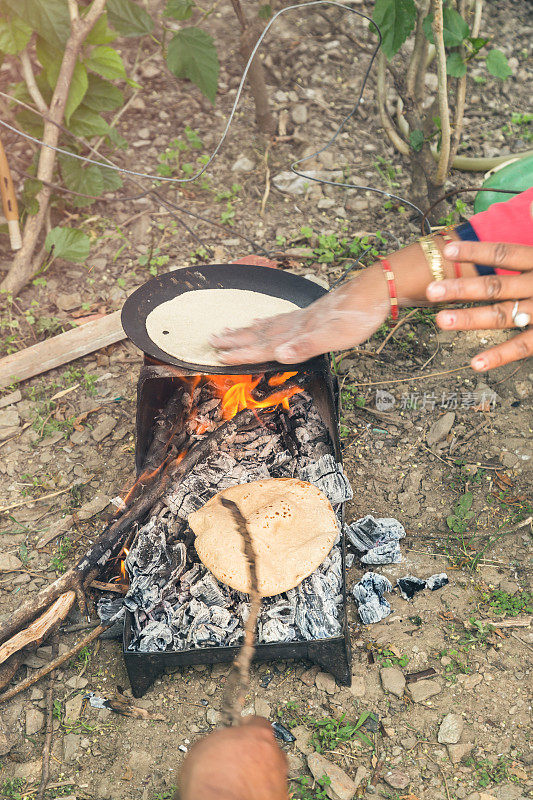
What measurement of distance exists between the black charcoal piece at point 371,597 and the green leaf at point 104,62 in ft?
11.1

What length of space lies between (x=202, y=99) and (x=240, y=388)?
3.32 meters

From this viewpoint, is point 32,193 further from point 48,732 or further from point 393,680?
point 393,680

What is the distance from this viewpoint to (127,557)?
8.59ft

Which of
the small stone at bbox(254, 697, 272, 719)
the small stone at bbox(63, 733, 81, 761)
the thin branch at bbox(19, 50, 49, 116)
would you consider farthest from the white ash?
the thin branch at bbox(19, 50, 49, 116)

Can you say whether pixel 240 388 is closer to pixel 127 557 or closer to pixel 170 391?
pixel 170 391

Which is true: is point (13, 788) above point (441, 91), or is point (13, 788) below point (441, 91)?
below

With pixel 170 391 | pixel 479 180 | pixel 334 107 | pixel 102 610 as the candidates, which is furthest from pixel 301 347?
pixel 334 107

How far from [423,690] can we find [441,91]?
3238mm

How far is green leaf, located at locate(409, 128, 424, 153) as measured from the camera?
408 cm

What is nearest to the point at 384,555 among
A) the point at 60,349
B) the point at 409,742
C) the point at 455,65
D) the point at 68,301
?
Answer: the point at 409,742

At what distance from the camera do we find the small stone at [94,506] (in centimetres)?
304

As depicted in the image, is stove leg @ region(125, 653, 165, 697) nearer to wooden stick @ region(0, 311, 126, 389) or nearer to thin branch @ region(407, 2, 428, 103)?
Answer: wooden stick @ region(0, 311, 126, 389)

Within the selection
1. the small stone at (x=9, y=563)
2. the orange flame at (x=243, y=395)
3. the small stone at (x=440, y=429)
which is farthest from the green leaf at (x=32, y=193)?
the small stone at (x=440, y=429)

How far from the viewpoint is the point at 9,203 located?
4.00 m
